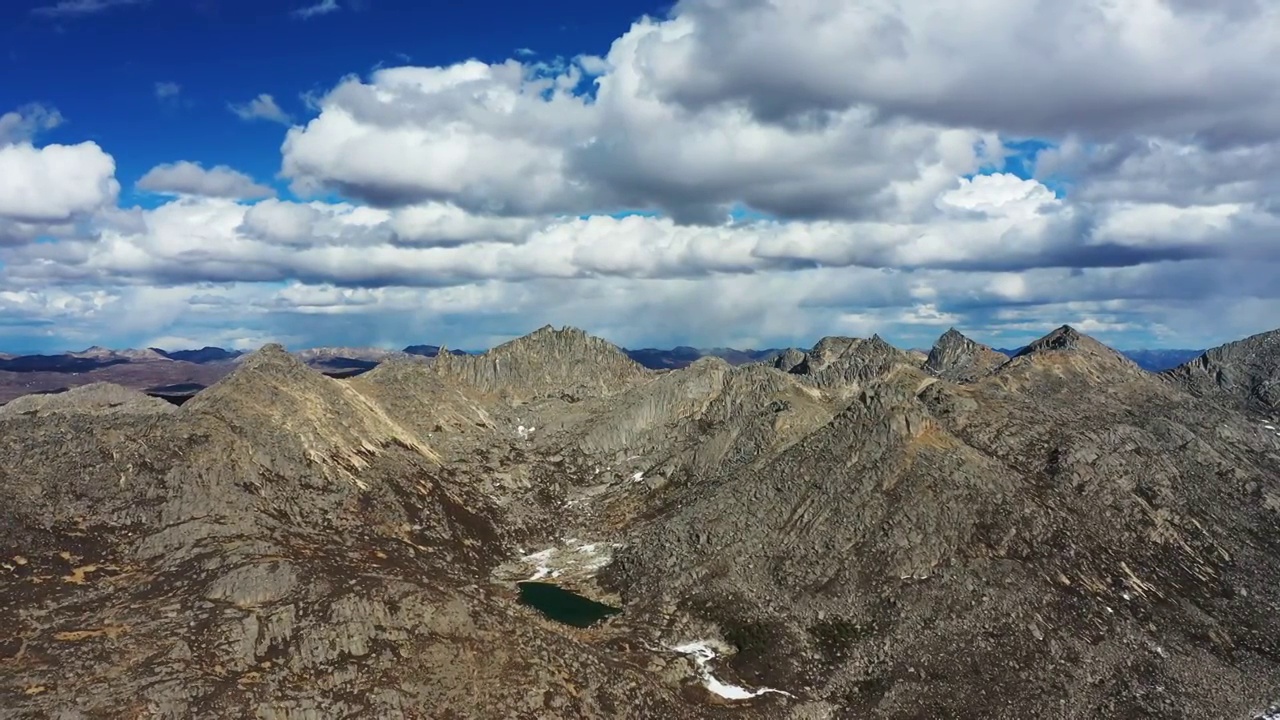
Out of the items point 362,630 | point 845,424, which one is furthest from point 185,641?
point 845,424

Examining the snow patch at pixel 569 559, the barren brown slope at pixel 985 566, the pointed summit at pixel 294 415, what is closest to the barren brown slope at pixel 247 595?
the pointed summit at pixel 294 415

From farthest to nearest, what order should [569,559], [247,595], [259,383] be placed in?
[259,383]
[569,559]
[247,595]

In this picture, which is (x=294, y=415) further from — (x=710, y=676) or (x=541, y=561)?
(x=710, y=676)

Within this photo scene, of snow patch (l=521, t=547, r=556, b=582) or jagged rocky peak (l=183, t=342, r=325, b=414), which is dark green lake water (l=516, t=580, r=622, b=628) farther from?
jagged rocky peak (l=183, t=342, r=325, b=414)

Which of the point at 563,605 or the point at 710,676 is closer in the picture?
the point at 710,676

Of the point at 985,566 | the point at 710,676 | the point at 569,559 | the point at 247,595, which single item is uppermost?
the point at 247,595

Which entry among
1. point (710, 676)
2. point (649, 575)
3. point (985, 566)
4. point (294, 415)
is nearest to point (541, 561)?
point (649, 575)
